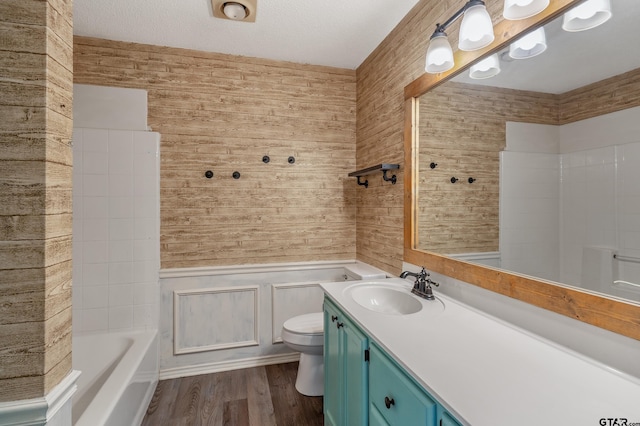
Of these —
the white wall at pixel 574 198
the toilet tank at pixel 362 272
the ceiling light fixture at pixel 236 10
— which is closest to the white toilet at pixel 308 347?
the toilet tank at pixel 362 272

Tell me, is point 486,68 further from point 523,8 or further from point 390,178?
point 390,178

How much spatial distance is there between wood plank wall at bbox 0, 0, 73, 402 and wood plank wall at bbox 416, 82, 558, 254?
1.65 m

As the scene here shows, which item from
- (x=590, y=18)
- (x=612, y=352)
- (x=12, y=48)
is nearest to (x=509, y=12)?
(x=590, y=18)

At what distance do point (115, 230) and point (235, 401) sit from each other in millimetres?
1535

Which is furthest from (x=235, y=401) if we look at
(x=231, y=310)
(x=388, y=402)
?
(x=388, y=402)

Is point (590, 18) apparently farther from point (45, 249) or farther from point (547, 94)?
point (45, 249)

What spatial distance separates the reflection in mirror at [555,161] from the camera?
2.88 ft

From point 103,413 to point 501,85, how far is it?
2.35 metres

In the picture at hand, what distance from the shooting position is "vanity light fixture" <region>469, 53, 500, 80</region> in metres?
1.32

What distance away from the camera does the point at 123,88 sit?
2.24 m

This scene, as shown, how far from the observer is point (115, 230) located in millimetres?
2238

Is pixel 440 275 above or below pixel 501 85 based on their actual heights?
below

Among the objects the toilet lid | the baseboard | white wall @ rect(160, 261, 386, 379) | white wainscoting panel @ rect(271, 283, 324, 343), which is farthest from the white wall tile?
the toilet lid

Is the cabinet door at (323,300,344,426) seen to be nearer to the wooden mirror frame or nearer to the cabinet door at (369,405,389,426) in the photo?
the cabinet door at (369,405,389,426)
